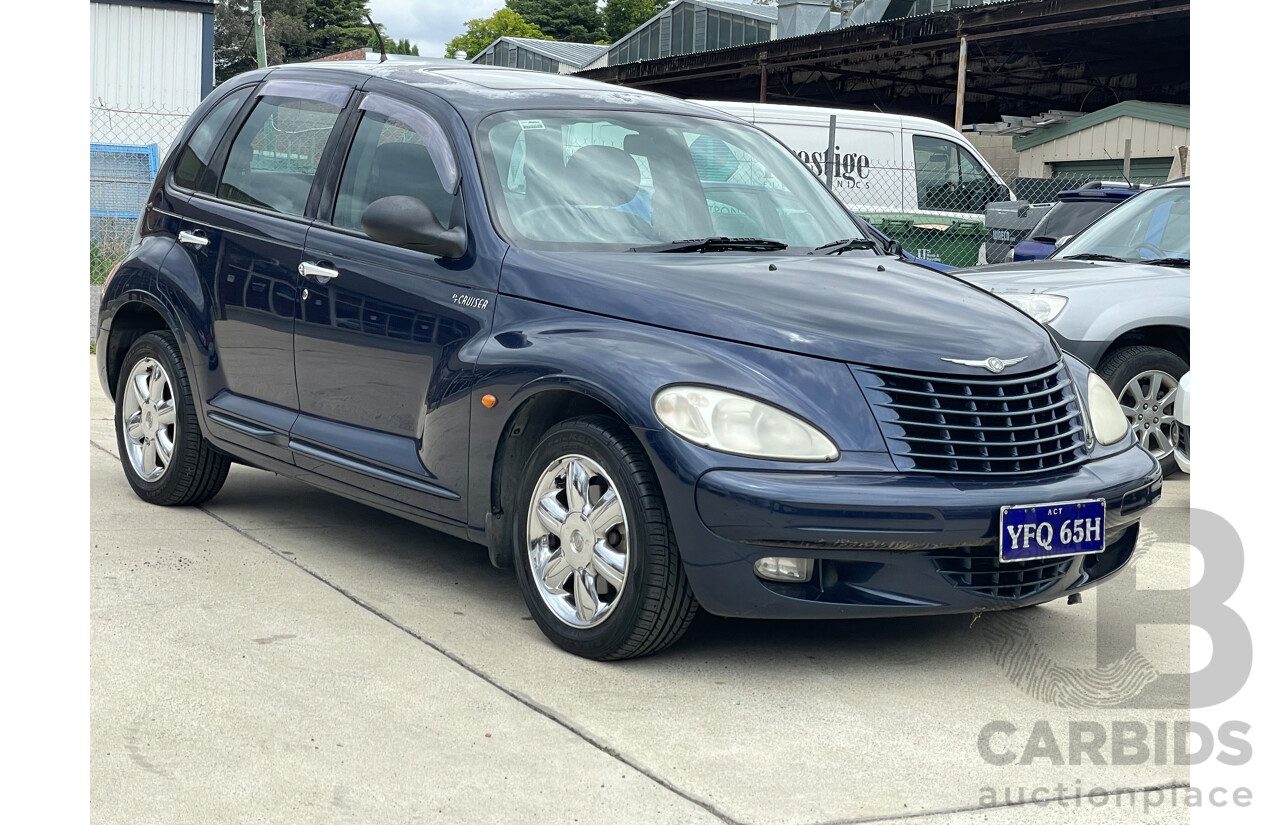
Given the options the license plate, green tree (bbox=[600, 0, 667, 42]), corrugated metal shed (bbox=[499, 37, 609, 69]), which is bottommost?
the license plate

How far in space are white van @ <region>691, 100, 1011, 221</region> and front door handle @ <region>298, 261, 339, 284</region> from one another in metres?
9.11

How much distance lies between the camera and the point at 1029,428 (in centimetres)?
421

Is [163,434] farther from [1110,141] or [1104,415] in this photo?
[1110,141]

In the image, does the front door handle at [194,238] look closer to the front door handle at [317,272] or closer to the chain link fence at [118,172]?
the front door handle at [317,272]

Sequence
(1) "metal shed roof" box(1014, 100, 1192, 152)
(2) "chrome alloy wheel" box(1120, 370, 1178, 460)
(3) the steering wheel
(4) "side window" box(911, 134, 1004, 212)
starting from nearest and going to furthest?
(2) "chrome alloy wheel" box(1120, 370, 1178, 460) < (3) the steering wheel < (4) "side window" box(911, 134, 1004, 212) < (1) "metal shed roof" box(1014, 100, 1192, 152)

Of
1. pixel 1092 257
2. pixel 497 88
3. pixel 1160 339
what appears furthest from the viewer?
pixel 1092 257

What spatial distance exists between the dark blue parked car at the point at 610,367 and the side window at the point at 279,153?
0.05 feet

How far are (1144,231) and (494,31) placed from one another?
89.5 meters

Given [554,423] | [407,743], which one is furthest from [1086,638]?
[407,743]

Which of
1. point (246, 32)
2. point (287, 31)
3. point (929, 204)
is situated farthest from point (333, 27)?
point (929, 204)

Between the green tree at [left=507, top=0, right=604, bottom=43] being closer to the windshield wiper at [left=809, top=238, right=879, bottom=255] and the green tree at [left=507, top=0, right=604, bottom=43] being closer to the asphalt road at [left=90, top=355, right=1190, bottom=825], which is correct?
the windshield wiper at [left=809, top=238, right=879, bottom=255]

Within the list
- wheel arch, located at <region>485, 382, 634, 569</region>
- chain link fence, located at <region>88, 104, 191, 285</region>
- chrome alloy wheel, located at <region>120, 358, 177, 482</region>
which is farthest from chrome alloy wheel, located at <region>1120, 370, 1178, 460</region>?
chain link fence, located at <region>88, 104, 191, 285</region>

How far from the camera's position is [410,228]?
468 cm

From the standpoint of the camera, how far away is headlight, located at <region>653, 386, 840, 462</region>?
395cm
